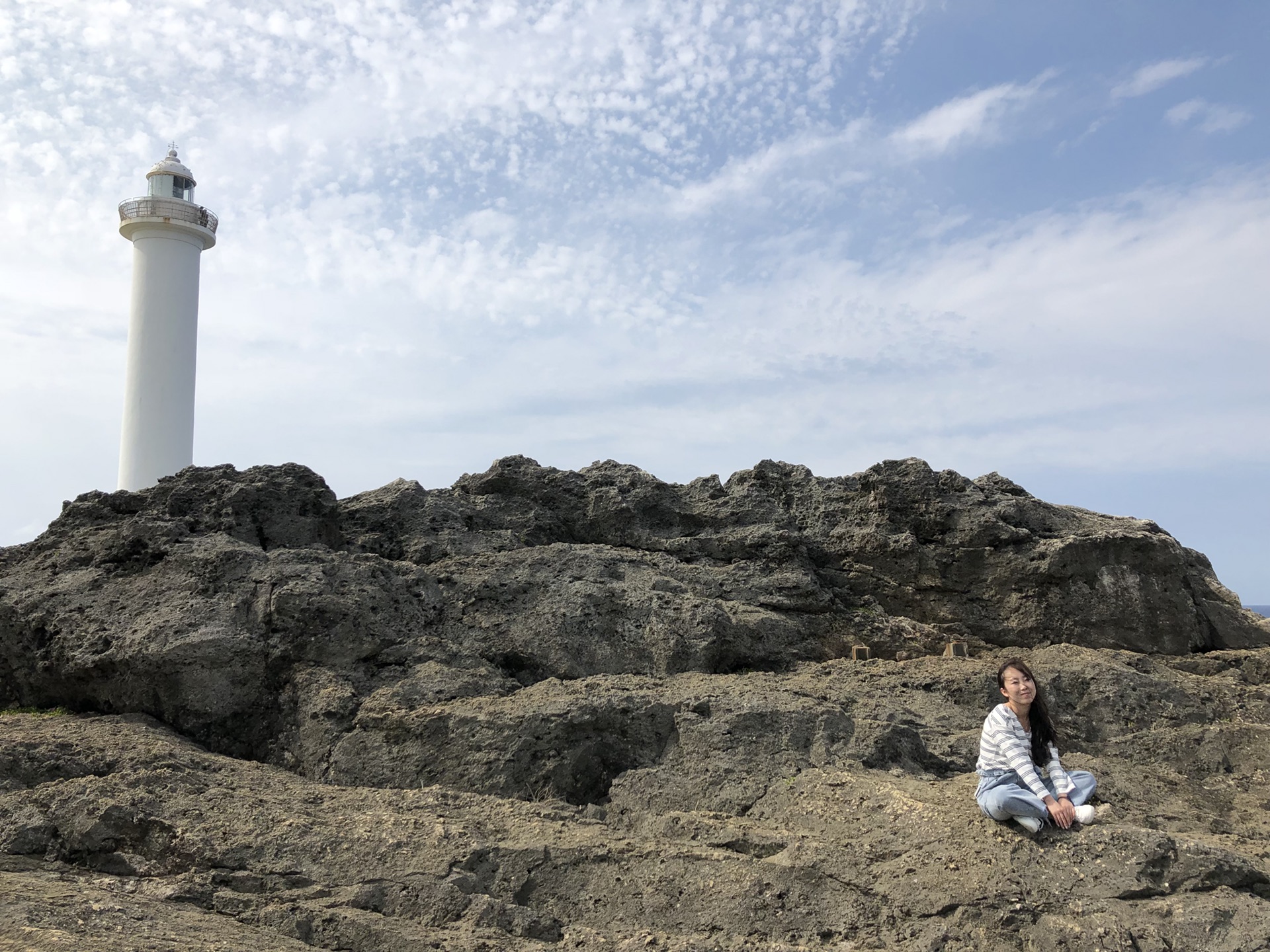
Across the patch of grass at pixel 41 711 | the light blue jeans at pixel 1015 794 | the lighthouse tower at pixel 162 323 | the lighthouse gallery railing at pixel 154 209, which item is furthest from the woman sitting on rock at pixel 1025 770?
the lighthouse gallery railing at pixel 154 209

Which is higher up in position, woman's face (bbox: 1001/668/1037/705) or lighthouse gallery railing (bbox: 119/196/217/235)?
lighthouse gallery railing (bbox: 119/196/217/235)

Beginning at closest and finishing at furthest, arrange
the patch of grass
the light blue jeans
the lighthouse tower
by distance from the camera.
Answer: the light blue jeans → the patch of grass → the lighthouse tower

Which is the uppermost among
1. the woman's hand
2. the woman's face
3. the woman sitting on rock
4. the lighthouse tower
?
the lighthouse tower

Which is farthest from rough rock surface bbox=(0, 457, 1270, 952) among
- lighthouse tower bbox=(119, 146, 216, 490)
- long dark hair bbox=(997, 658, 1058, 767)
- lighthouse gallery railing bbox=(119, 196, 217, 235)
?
lighthouse gallery railing bbox=(119, 196, 217, 235)

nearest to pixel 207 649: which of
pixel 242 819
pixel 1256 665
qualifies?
pixel 242 819

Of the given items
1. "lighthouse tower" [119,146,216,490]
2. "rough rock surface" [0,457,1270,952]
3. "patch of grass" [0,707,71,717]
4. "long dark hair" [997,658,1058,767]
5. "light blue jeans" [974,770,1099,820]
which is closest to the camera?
"rough rock surface" [0,457,1270,952]

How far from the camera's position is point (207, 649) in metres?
8.64

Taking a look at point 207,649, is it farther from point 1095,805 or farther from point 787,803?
point 1095,805

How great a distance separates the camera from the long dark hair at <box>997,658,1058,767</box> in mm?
6531

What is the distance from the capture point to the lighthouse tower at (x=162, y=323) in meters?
27.7

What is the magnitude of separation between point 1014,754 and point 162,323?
2828 cm

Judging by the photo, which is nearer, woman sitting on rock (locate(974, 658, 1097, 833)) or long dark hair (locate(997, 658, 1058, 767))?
woman sitting on rock (locate(974, 658, 1097, 833))

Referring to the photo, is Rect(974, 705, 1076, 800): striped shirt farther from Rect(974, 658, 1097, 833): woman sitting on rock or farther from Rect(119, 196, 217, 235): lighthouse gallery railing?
Rect(119, 196, 217, 235): lighthouse gallery railing

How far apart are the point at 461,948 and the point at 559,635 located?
3.88m
